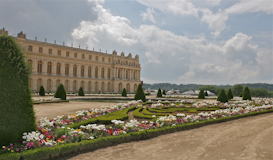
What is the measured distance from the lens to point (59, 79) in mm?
49562

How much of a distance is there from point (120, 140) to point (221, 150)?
3.05 metres

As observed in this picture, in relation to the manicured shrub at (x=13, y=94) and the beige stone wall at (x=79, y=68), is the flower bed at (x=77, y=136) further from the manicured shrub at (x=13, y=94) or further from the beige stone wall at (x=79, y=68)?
the beige stone wall at (x=79, y=68)

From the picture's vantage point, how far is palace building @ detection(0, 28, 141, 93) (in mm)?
45469

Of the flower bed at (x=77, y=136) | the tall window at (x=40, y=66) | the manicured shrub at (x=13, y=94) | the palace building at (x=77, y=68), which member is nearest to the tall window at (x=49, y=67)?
the palace building at (x=77, y=68)

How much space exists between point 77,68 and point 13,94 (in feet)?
164

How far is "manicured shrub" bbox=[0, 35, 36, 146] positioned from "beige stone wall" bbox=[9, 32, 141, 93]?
129 feet

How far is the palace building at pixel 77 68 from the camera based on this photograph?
45469 millimetres

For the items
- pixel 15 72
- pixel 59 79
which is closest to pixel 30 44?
pixel 59 79

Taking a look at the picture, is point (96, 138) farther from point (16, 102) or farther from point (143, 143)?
point (16, 102)

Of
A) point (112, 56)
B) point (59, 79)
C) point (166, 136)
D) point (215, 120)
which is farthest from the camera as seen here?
point (112, 56)

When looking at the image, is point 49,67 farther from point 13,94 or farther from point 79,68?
point 13,94

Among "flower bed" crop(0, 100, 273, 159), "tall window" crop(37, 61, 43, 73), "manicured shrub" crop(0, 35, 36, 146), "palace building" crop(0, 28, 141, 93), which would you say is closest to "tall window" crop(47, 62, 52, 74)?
"palace building" crop(0, 28, 141, 93)

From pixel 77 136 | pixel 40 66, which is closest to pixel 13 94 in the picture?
pixel 77 136

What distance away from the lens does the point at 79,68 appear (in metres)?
53.6
